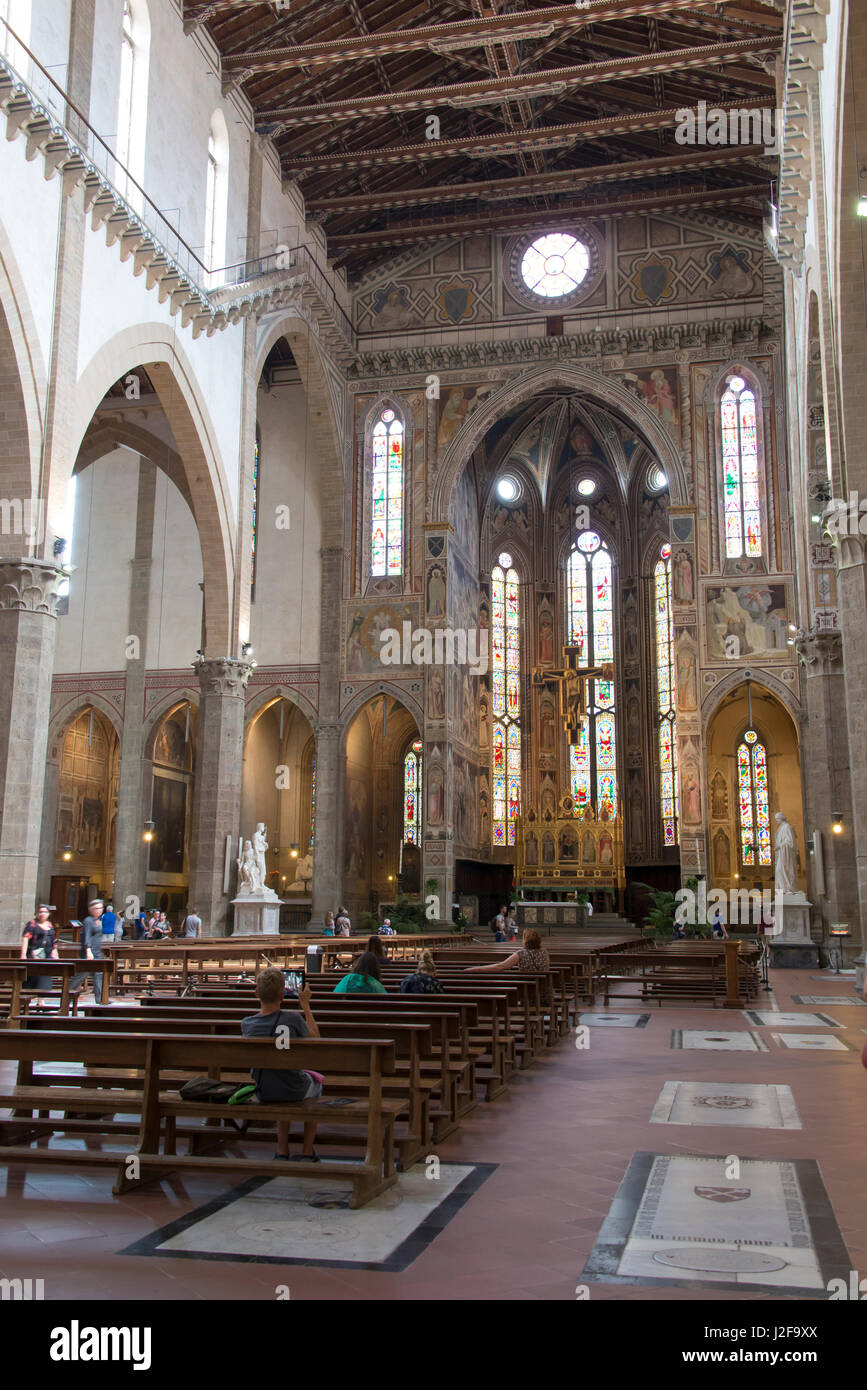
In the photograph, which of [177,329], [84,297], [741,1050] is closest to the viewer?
[741,1050]

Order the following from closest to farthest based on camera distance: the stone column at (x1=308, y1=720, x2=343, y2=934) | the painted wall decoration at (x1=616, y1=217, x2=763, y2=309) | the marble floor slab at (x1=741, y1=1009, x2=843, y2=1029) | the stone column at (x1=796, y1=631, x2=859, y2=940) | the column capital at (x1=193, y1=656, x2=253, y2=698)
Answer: the marble floor slab at (x1=741, y1=1009, x2=843, y2=1029)
the stone column at (x1=796, y1=631, x2=859, y2=940)
the column capital at (x1=193, y1=656, x2=253, y2=698)
the stone column at (x1=308, y1=720, x2=343, y2=934)
the painted wall decoration at (x1=616, y1=217, x2=763, y2=309)

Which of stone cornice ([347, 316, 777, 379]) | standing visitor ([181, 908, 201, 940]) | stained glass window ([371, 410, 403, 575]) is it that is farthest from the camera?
stained glass window ([371, 410, 403, 575])

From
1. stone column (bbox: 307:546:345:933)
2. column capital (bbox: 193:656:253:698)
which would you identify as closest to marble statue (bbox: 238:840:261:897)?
column capital (bbox: 193:656:253:698)

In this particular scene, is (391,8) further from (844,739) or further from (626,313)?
(844,739)

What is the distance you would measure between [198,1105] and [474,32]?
21.8m

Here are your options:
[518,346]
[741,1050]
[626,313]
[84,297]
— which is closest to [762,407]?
[626,313]

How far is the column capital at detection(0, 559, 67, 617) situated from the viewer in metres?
15.6

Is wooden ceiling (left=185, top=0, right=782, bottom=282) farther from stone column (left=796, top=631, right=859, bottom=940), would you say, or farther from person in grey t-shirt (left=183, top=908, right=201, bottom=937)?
person in grey t-shirt (left=183, top=908, right=201, bottom=937)

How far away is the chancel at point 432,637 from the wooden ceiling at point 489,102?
0.12 meters

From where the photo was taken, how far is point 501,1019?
30.0ft

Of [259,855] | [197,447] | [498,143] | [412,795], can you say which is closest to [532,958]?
[259,855]

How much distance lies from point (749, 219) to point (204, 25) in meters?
13.5

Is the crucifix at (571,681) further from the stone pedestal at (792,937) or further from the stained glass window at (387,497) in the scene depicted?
the stone pedestal at (792,937)

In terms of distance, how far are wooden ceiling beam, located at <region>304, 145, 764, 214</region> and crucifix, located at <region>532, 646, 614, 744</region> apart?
1235 centimetres
